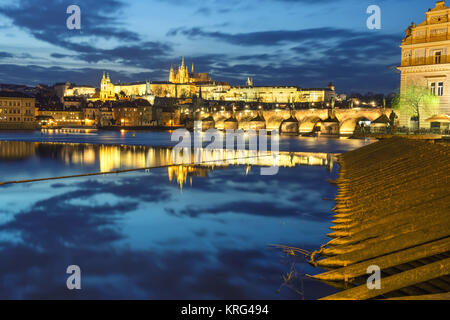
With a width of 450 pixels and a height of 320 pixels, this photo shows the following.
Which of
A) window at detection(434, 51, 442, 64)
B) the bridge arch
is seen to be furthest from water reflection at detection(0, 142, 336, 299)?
the bridge arch

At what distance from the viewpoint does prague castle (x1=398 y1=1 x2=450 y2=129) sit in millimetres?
30812

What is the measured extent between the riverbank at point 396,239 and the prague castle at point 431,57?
65.7 ft

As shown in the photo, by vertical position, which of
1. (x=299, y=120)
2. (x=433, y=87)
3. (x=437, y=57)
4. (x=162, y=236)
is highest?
(x=437, y=57)

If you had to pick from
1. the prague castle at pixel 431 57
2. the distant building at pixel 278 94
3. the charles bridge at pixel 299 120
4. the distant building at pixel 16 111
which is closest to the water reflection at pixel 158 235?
the prague castle at pixel 431 57

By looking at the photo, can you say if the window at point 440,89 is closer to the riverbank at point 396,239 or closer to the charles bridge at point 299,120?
the riverbank at point 396,239

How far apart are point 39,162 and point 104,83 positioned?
172435 mm

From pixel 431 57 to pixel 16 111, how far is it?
104 meters

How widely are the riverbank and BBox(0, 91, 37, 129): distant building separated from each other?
108 meters

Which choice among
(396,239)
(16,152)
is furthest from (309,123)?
(396,239)

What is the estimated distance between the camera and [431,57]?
31562 millimetres

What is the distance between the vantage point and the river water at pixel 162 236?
24.4ft

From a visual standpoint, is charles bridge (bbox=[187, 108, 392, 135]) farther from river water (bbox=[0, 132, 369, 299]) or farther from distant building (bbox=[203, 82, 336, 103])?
distant building (bbox=[203, 82, 336, 103])

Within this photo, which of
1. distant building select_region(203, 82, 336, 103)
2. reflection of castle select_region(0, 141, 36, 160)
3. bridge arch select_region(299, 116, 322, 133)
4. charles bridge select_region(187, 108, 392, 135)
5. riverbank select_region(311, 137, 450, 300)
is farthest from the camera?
distant building select_region(203, 82, 336, 103)

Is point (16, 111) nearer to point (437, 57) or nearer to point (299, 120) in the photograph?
point (299, 120)
